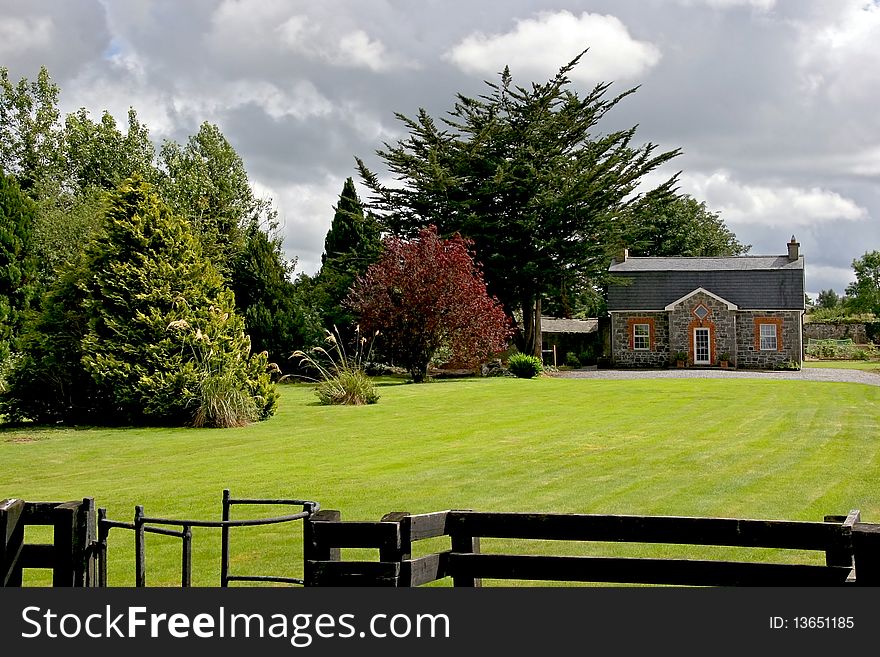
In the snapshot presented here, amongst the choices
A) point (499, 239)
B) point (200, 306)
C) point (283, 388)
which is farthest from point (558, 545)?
point (499, 239)

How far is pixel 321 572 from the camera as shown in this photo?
475 cm

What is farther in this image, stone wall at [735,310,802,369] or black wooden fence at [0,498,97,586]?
stone wall at [735,310,802,369]

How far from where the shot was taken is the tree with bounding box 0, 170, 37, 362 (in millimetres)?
28578

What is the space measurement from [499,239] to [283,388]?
14589 millimetres

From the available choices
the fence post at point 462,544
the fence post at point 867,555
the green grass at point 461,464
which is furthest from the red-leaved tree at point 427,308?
the fence post at point 867,555

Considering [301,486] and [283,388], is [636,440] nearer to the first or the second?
[301,486]

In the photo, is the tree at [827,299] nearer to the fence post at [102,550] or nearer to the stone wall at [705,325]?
the stone wall at [705,325]

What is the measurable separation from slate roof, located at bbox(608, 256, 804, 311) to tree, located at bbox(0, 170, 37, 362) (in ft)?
82.7

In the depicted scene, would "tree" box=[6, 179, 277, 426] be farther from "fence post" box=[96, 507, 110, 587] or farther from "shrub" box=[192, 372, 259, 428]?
Answer: "fence post" box=[96, 507, 110, 587]

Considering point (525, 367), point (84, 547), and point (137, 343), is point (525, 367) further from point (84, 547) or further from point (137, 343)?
point (84, 547)

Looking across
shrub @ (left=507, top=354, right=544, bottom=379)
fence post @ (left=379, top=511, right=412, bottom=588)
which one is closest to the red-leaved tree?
shrub @ (left=507, top=354, right=544, bottom=379)

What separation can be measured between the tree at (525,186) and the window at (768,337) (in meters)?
7.84
